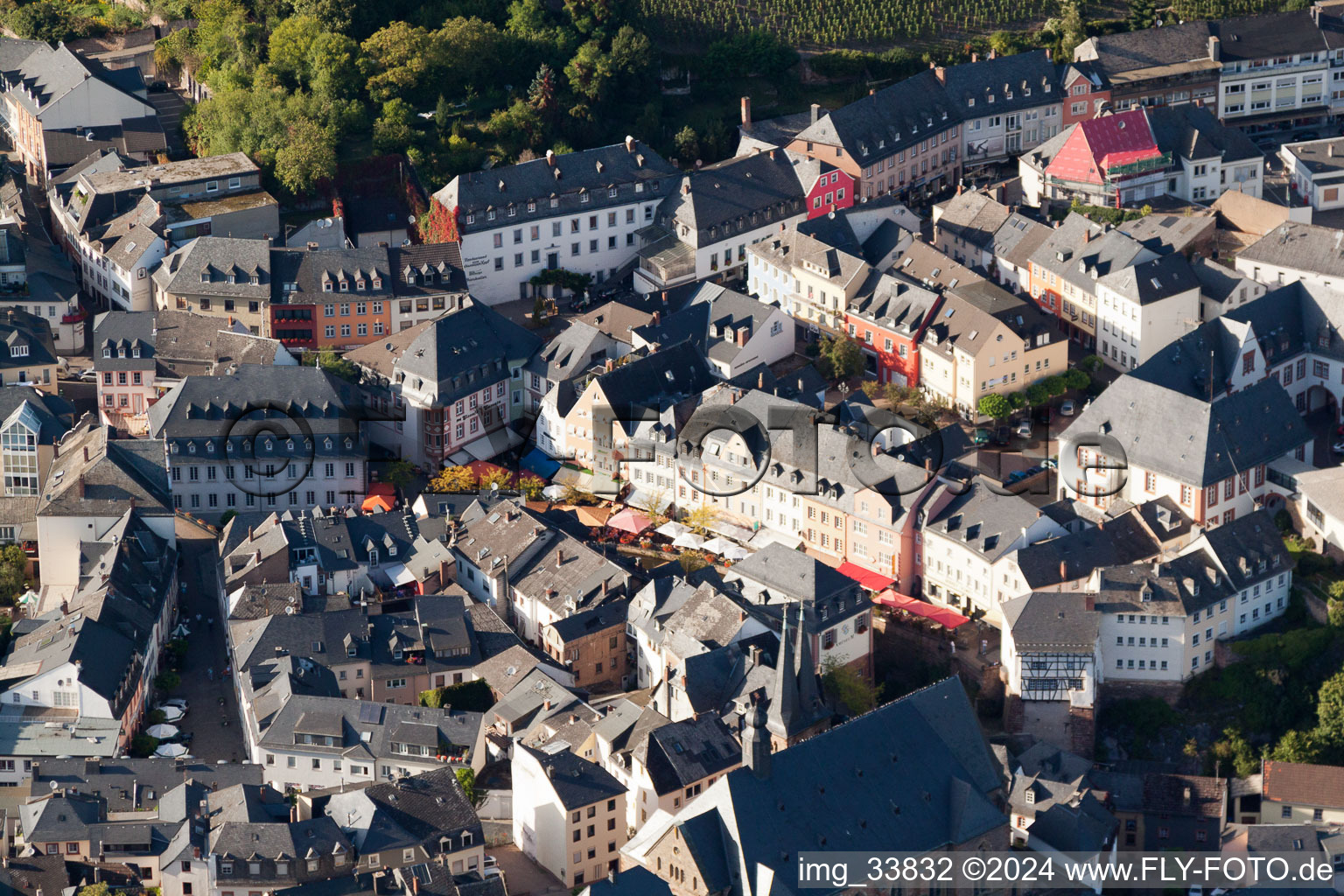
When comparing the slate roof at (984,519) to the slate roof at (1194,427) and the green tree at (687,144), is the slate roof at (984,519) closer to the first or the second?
the slate roof at (1194,427)

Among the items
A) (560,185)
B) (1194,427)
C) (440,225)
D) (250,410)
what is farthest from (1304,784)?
(440,225)

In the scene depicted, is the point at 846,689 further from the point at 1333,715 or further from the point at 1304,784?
the point at 1333,715

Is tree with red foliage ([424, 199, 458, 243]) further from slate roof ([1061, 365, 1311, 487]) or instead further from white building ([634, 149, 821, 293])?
slate roof ([1061, 365, 1311, 487])

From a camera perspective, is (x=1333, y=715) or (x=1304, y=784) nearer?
(x=1304, y=784)

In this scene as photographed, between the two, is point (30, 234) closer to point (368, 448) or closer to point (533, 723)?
point (368, 448)

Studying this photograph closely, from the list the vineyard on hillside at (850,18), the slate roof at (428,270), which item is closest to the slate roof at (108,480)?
the slate roof at (428,270)

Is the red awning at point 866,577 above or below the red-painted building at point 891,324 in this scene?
below
